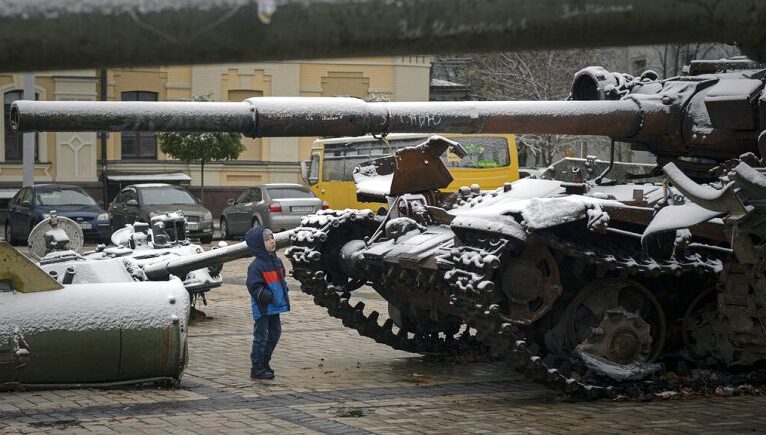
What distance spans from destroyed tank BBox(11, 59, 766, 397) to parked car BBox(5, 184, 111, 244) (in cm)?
1682

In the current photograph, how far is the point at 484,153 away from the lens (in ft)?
80.4

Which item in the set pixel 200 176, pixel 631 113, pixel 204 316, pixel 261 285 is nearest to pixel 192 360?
pixel 261 285

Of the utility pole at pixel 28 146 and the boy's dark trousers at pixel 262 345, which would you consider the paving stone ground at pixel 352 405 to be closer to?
the boy's dark trousers at pixel 262 345

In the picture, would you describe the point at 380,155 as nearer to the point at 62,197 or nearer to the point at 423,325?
the point at 62,197

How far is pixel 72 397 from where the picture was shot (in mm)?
8969

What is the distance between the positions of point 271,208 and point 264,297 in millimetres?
16806

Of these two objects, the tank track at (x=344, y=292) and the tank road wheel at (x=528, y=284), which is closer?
the tank road wheel at (x=528, y=284)

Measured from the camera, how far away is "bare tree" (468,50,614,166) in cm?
3431

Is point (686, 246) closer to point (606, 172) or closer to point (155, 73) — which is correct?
point (606, 172)

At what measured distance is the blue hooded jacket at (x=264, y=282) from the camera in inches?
393

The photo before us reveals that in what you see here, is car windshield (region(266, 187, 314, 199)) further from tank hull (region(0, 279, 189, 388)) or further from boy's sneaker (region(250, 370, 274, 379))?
tank hull (region(0, 279, 189, 388))

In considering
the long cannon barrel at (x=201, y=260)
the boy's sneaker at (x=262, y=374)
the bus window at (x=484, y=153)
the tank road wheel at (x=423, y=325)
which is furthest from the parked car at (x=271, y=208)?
the boy's sneaker at (x=262, y=374)

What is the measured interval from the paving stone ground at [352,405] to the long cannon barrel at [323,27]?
5023 mm

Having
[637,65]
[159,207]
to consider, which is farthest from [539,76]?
[159,207]
